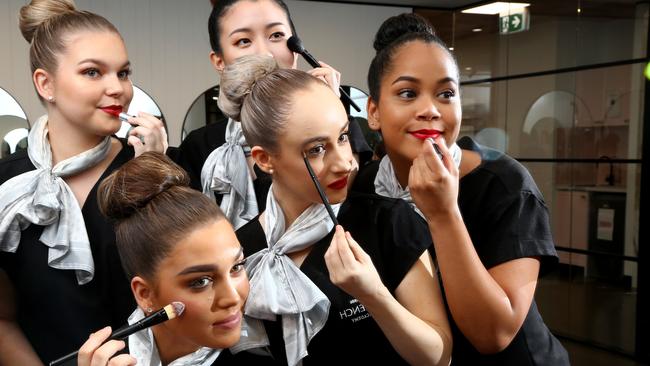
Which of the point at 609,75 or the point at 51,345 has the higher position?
the point at 609,75

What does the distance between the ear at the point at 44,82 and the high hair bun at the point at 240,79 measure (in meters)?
0.45

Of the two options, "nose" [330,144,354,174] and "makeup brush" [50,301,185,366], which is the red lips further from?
"makeup brush" [50,301,185,366]

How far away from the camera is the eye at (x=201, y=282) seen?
3.64 feet

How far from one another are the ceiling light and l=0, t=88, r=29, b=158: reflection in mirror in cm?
395

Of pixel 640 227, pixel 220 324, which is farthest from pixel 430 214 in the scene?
pixel 640 227

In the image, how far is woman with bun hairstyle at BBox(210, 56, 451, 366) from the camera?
1.18 m

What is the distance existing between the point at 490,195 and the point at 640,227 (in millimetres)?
3789

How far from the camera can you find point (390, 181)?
4.58 ft

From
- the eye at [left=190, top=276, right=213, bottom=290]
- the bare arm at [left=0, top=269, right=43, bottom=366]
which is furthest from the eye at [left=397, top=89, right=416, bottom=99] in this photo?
the bare arm at [left=0, top=269, right=43, bottom=366]

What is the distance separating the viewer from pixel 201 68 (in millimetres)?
5207

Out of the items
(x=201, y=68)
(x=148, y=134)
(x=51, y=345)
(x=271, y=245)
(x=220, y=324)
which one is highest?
(x=201, y=68)

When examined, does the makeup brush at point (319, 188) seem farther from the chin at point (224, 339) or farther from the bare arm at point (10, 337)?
the bare arm at point (10, 337)

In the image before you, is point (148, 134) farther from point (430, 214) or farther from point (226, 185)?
point (430, 214)

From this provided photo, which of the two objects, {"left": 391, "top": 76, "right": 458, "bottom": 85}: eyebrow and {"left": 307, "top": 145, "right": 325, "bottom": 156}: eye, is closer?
{"left": 307, "top": 145, "right": 325, "bottom": 156}: eye
